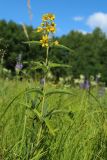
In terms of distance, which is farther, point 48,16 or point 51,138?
point 51,138

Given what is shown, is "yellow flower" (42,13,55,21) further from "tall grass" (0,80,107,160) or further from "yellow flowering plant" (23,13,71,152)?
"tall grass" (0,80,107,160)

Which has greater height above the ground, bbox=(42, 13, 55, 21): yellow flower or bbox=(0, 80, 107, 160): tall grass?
bbox=(42, 13, 55, 21): yellow flower

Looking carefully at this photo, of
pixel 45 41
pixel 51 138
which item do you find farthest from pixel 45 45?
pixel 51 138

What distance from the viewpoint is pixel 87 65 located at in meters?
69.9

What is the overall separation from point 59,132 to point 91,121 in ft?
1.93

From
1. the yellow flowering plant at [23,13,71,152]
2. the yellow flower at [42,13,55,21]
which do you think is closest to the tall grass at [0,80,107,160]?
the yellow flowering plant at [23,13,71,152]

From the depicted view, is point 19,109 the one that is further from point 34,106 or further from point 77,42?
point 77,42

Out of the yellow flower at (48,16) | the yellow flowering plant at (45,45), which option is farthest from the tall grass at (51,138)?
the yellow flower at (48,16)

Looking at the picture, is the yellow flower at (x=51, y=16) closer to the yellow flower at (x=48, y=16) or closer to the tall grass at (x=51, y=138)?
the yellow flower at (x=48, y=16)

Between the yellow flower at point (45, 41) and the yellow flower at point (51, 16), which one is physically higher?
the yellow flower at point (51, 16)

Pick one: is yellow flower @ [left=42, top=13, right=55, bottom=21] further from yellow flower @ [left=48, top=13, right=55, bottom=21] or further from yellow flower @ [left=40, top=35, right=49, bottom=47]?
yellow flower @ [left=40, top=35, right=49, bottom=47]

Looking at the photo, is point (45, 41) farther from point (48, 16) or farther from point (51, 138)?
point (51, 138)

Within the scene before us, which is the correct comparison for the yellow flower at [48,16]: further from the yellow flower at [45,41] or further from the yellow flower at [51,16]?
the yellow flower at [45,41]

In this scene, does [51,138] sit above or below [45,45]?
below
